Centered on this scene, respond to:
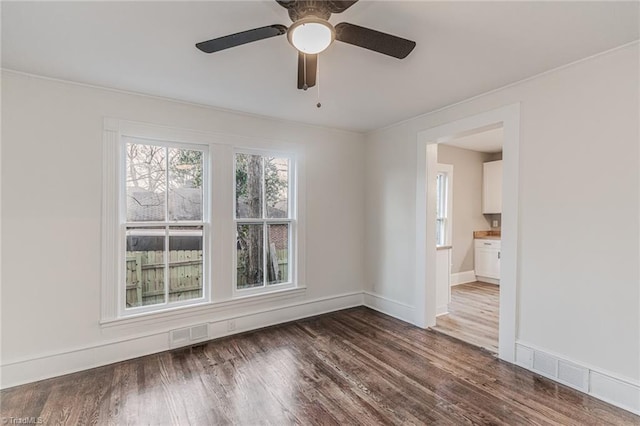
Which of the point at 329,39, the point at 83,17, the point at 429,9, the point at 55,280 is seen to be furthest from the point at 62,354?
the point at 429,9

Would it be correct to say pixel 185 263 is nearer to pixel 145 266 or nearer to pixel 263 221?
pixel 145 266

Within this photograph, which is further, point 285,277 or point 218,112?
point 285,277

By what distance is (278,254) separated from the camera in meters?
3.92

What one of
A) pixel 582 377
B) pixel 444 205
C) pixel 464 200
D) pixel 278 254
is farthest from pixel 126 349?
pixel 464 200

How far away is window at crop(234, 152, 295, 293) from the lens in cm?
362

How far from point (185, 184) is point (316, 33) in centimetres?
234

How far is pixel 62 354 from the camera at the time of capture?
8.62 ft

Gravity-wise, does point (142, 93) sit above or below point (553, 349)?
above

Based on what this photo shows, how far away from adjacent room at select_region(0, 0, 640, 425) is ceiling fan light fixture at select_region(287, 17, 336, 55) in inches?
0.4

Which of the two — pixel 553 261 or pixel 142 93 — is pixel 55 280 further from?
pixel 553 261

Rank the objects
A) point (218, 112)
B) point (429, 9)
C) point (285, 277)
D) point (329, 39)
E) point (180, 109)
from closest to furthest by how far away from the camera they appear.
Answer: point (329, 39) < point (429, 9) < point (180, 109) < point (218, 112) < point (285, 277)

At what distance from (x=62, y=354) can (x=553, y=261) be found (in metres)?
4.22

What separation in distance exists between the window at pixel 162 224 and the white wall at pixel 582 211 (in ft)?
10.1

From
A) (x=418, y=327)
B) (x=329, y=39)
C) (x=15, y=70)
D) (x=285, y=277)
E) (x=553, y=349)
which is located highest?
(x=15, y=70)
